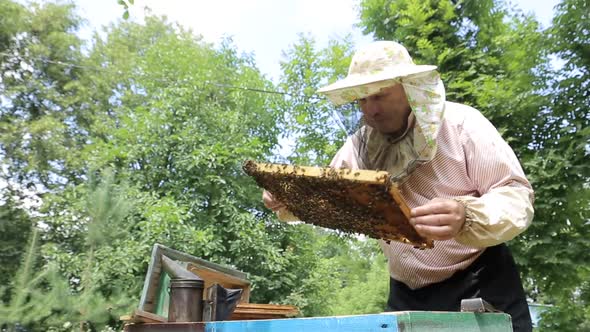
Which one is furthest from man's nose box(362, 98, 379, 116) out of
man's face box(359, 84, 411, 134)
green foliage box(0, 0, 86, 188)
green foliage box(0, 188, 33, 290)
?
green foliage box(0, 0, 86, 188)

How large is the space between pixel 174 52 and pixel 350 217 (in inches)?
387

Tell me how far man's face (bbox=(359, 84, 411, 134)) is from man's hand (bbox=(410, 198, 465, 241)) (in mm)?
486

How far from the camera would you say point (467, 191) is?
1757 millimetres

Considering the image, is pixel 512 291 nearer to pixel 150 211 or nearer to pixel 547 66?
pixel 547 66

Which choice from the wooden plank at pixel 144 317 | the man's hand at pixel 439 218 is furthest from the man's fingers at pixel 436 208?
the wooden plank at pixel 144 317

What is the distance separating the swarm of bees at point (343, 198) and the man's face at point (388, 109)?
349 millimetres

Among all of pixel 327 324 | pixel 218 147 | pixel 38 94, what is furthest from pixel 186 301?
pixel 38 94

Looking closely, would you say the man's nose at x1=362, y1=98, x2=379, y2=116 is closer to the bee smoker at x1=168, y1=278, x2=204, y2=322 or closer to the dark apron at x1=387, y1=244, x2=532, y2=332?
the dark apron at x1=387, y1=244, x2=532, y2=332

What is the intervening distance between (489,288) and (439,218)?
496mm

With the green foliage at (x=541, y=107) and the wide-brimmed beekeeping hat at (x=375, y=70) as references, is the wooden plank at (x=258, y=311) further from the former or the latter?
the green foliage at (x=541, y=107)

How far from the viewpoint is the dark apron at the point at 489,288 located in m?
1.72

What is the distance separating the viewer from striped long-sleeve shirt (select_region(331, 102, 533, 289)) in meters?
1.48

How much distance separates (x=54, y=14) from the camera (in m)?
13.8

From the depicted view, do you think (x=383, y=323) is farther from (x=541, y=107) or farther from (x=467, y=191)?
(x=541, y=107)
